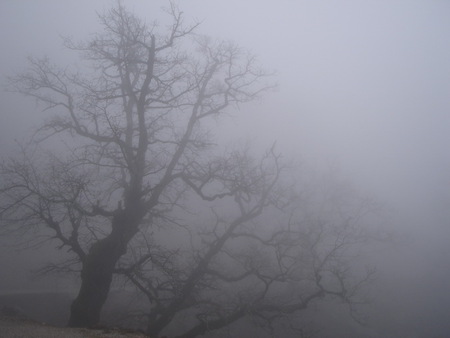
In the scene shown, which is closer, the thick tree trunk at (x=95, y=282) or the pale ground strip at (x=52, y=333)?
the pale ground strip at (x=52, y=333)

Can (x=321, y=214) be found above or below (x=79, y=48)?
above

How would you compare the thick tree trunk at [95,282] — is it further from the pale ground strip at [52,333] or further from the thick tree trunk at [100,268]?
the pale ground strip at [52,333]

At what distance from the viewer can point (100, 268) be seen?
8.60 meters

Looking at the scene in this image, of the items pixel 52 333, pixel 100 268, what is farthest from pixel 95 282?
pixel 52 333

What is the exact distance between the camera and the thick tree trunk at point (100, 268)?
8414mm

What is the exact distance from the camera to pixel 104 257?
340 inches

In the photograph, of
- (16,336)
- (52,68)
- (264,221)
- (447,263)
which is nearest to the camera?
(16,336)

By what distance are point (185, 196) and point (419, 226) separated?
4255 centimetres

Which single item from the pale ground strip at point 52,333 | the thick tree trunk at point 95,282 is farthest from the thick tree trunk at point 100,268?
the pale ground strip at point 52,333

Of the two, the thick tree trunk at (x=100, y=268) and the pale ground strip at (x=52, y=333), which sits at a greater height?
the thick tree trunk at (x=100, y=268)

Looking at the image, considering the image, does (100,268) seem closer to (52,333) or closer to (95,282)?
(95,282)

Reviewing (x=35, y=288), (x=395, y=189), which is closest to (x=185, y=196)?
(x=35, y=288)

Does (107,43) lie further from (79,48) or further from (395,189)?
(395,189)

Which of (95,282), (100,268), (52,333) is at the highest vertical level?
(100,268)
